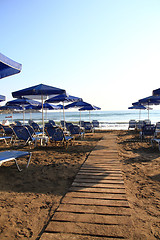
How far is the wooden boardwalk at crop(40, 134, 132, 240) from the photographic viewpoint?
169cm

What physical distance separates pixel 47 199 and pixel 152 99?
28.1 feet

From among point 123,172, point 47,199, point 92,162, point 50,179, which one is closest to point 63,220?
point 47,199

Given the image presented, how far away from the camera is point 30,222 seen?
194cm

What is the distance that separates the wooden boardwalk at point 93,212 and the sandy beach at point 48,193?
11 centimetres

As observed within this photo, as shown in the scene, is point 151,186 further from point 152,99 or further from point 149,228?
point 152,99

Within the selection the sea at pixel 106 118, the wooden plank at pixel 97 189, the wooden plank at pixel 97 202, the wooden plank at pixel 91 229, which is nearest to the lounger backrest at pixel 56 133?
the wooden plank at pixel 97 189

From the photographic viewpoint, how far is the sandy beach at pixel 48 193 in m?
1.84

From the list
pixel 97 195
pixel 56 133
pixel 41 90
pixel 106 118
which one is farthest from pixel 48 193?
pixel 106 118

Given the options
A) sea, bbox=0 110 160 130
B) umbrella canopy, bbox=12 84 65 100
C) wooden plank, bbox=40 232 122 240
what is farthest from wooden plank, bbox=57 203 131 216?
sea, bbox=0 110 160 130

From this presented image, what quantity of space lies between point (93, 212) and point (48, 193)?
877 mm

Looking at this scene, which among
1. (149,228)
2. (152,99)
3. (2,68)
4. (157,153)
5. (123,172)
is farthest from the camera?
(152,99)

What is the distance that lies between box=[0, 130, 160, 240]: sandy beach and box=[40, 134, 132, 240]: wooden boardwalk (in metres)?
0.11

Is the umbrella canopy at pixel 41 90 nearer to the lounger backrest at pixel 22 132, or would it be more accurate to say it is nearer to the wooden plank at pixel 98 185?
the lounger backrest at pixel 22 132

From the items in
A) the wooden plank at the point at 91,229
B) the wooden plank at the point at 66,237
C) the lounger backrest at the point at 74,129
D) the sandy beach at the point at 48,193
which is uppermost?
the lounger backrest at the point at 74,129
